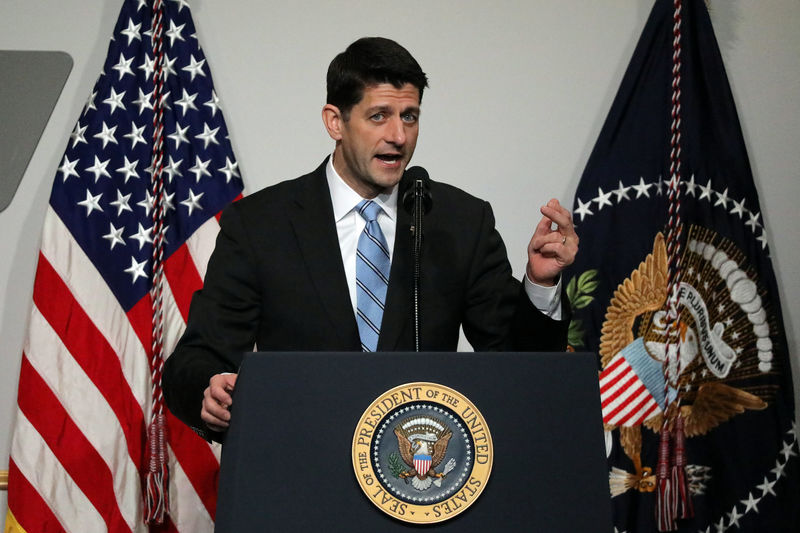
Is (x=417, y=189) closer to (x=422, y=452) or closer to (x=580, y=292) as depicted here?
(x=422, y=452)

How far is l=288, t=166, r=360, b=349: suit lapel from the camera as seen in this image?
1.93 m

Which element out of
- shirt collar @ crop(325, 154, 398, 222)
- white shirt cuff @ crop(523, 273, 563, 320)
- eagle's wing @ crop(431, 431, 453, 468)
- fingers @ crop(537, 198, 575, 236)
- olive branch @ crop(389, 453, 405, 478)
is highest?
shirt collar @ crop(325, 154, 398, 222)

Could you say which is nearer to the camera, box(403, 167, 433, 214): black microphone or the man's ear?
box(403, 167, 433, 214): black microphone

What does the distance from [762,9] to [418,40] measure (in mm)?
1358

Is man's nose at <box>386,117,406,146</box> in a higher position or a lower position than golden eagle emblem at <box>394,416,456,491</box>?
higher

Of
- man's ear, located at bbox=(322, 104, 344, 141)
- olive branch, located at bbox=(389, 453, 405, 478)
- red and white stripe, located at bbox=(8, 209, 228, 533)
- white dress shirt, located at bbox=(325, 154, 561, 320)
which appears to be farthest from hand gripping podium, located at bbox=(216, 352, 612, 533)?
red and white stripe, located at bbox=(8, 209, 228, 533)

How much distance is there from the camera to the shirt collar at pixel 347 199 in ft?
6.99

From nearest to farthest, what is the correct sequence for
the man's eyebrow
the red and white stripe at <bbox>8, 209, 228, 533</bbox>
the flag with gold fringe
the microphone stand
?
the microphone stand
the man's eyebrow
the red and white stripe at <bbox>8, 209, 228, 533</bbox>
the flag with gold fringe

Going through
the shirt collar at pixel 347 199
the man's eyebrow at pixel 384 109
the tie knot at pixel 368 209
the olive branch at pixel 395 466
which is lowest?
the olive branch at pixel 395 466

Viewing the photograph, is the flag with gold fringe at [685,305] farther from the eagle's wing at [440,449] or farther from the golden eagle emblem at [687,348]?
the eagle's wing at [440,449]

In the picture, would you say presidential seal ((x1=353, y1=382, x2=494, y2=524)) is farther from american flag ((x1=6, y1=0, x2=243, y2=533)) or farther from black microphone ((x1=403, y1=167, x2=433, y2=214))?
american flag ((x1=6, y1=0, x2=243, y2=533))

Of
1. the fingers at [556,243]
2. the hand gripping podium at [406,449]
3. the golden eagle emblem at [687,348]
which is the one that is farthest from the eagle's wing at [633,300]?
the hand gripping podium at [406,449]

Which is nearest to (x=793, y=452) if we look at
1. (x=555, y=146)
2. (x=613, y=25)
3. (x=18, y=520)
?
(x=555, y=146)

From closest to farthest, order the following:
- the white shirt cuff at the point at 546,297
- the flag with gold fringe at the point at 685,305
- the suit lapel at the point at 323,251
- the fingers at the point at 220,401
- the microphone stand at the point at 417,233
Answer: the fingers at the point at 220,401 → the microphone stand at the point at 417,233 → the white shirt cuff at the point at 546,297 → the suit lapel at the point at 323,251 → the flag with gold fringe at the point at 685,305
